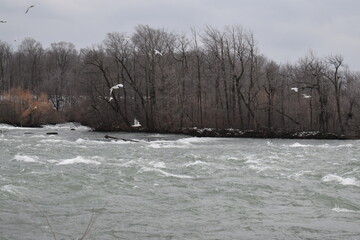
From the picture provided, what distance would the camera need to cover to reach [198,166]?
629 inches

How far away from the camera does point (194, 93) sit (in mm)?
51594

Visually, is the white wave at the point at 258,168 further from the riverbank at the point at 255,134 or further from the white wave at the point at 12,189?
the riverbank at the point at 255,134

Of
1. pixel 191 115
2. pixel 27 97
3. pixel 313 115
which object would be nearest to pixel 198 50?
pixel 191 115

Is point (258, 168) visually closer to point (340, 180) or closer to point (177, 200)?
point (340, 180)

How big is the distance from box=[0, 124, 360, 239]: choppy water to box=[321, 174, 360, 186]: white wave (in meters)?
0.03

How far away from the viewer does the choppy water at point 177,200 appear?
7426mm

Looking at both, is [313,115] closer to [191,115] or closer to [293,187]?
[191,115]

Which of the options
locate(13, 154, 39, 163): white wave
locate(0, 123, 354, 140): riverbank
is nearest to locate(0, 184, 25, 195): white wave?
locate(13, 154, 39, 163): white wave

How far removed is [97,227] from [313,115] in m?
41.9

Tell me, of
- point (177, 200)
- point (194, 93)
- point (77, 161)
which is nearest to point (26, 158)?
point (77, 161)

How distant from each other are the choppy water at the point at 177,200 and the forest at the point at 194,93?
90.3ft

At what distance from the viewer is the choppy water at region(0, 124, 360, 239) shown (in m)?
7.43

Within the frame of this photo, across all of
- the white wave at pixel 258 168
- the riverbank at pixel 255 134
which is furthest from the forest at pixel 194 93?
the white wave at pixel 258 168

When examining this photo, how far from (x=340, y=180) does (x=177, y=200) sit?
5764 mm
